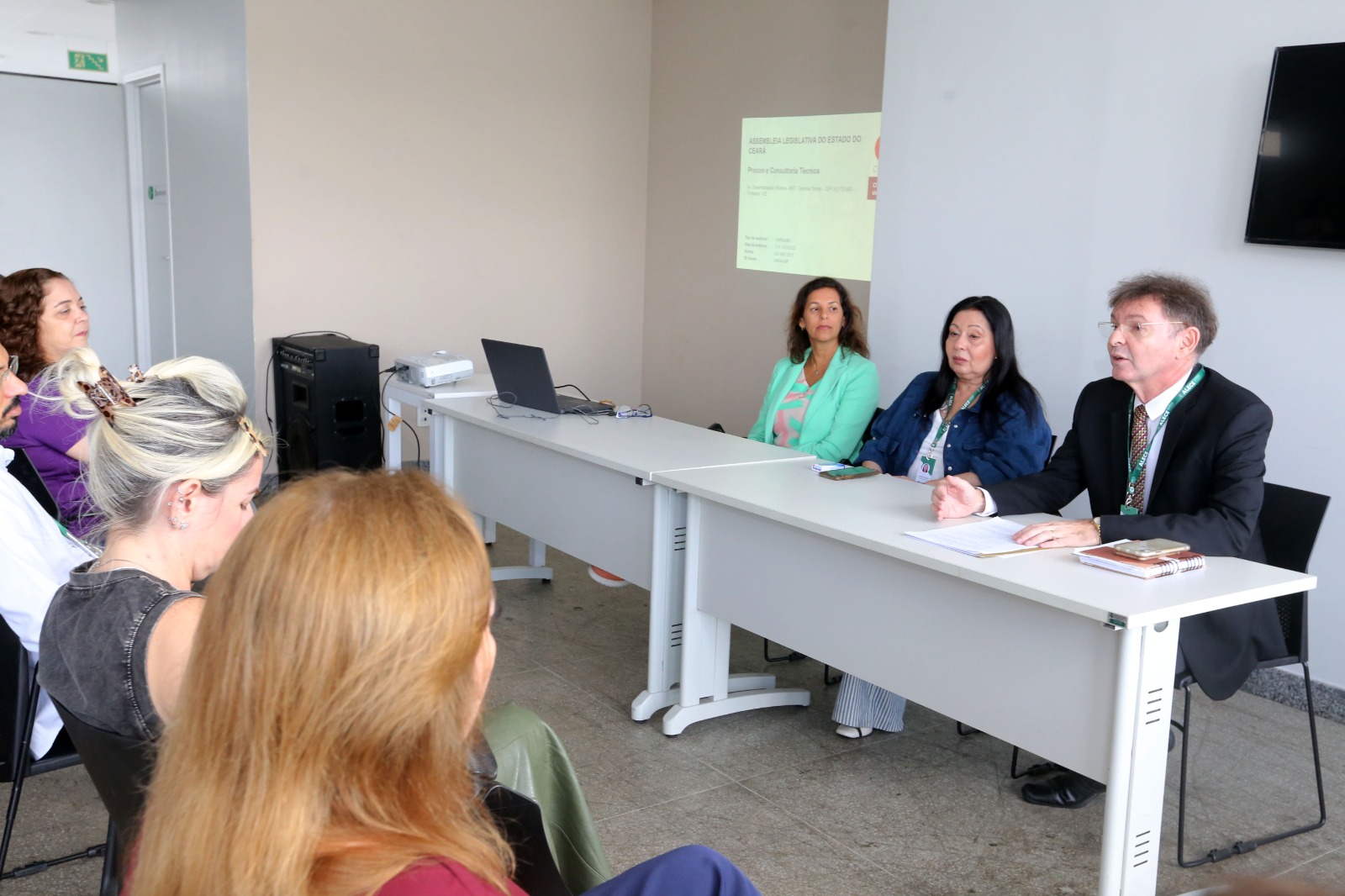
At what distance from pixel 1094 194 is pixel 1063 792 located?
1.98 metres

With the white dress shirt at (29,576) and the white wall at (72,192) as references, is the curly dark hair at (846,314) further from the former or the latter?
the white wall at (72,192)

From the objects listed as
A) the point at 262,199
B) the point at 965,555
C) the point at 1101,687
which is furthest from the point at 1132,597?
the point at 262,199

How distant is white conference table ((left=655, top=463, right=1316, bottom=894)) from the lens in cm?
203

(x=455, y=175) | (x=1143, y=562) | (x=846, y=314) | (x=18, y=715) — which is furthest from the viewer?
(x=455, y=175)

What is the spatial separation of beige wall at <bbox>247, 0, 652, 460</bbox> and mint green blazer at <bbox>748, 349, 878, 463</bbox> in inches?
118

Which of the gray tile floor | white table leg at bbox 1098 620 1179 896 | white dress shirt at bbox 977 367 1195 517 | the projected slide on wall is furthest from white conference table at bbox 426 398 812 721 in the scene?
the projected slide on wall

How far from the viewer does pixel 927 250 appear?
13.8ft

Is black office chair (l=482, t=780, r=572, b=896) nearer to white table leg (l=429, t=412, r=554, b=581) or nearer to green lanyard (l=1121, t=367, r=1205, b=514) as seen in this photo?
green lanyard (l=1121, t=367, r=1205, b=514)

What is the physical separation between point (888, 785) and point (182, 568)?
187 centimetres

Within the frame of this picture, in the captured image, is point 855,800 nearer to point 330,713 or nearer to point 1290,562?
point 1290,562

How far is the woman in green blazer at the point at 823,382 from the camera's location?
391 cm

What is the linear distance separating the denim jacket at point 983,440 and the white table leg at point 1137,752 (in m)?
1.21

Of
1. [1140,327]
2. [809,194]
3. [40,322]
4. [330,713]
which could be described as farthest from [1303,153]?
[40,322]

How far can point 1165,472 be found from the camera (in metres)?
2.68
